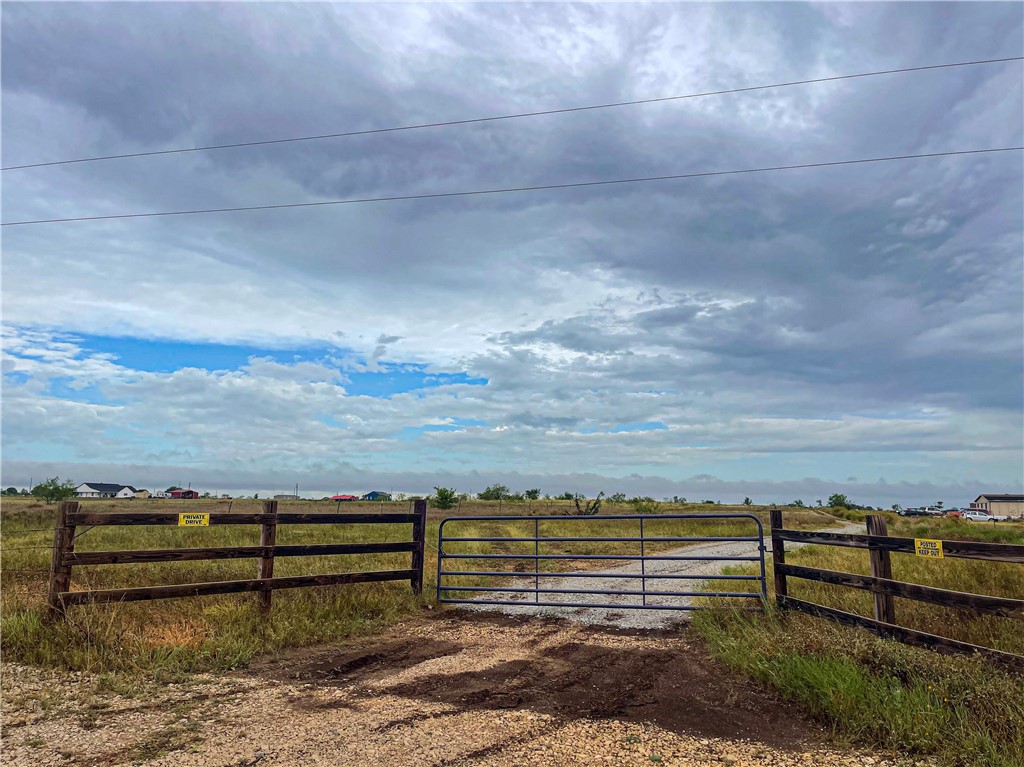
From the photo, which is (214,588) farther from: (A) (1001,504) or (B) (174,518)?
(A) (1001,504)

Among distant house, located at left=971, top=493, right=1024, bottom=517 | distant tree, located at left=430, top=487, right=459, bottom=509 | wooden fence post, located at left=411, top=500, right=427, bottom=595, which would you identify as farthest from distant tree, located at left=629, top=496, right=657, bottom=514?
distant house, located at left=971, top=493, right=1024, bottom=517

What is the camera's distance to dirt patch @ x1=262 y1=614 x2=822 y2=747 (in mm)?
5953

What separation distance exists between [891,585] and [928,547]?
721 millimetres

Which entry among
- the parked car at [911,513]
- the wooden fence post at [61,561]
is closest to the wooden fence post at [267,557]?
the wooden fence post at [61,561]

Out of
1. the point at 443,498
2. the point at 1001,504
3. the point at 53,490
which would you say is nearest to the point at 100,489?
the point at 53,490

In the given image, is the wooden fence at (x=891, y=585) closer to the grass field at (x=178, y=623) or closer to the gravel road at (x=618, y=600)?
the gravel road at (x=618, y=600)

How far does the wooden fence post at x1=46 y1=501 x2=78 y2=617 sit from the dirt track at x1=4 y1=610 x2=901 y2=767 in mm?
1133

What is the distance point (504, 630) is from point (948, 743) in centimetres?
574

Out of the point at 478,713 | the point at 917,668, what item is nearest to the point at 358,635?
the point at 478,713

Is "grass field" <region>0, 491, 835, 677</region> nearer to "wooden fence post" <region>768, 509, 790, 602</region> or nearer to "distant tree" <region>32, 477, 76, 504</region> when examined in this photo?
"wooden fence post" <region>768, 509, 790, 602</region>

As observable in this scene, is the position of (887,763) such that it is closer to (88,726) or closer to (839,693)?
(839,693)

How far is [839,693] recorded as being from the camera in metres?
5.80

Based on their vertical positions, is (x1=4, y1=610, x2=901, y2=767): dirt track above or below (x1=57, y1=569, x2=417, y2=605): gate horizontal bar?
below

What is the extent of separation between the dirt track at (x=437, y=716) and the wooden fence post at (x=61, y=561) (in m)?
1.13
